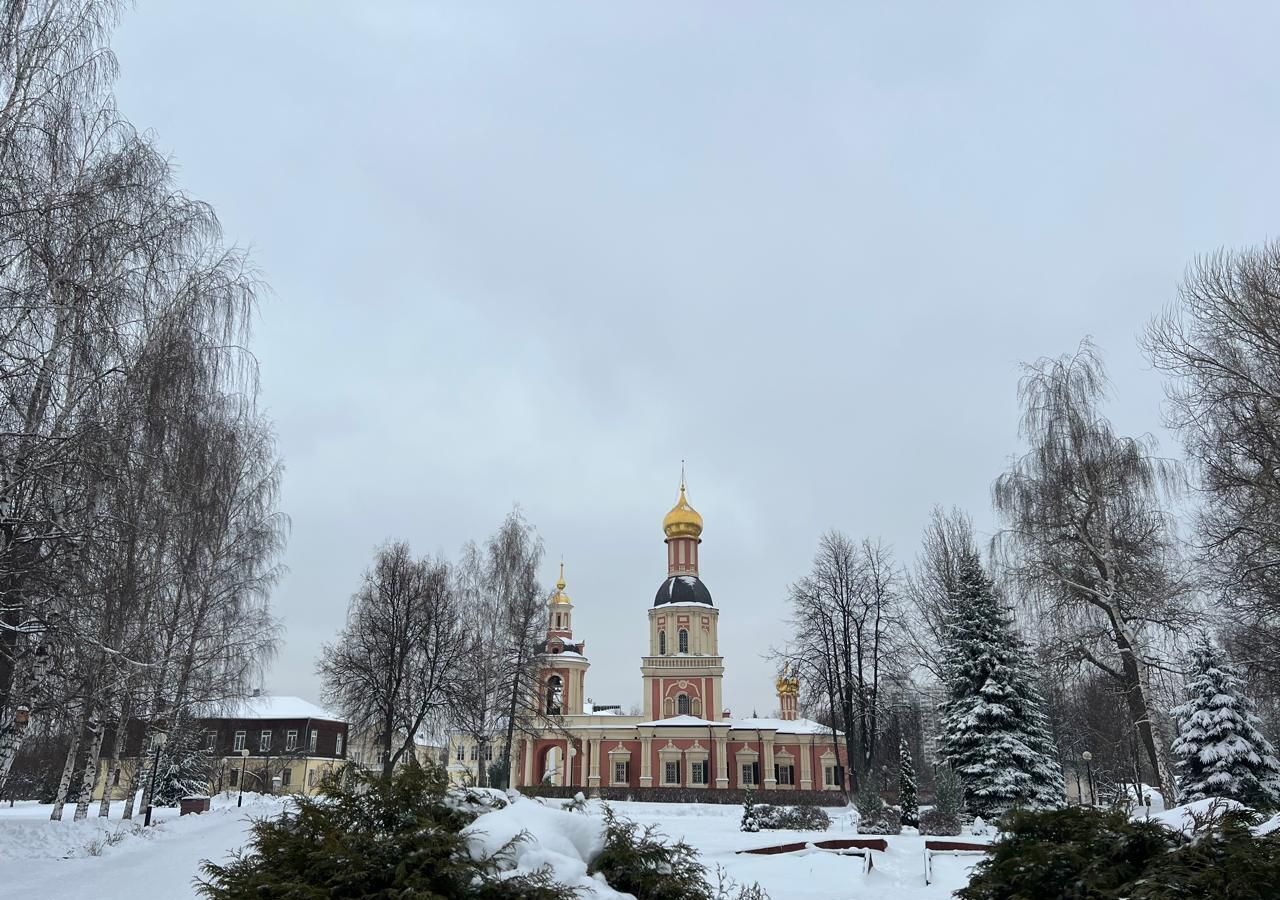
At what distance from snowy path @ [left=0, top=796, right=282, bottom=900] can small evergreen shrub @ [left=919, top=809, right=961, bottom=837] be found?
52.6 ft

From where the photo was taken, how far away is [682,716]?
4869 centimetres

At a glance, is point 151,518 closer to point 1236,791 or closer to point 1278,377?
point 1278,377

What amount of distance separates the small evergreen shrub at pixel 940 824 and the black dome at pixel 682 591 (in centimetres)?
2778

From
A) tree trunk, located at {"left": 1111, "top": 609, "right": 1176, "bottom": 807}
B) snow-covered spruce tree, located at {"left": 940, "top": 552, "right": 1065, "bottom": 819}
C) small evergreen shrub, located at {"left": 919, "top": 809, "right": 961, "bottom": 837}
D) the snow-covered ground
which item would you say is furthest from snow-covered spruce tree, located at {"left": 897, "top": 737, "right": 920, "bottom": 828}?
tree trunk, located at {"left": 1111, "top": 609, "right": 1176, "bottom": 807}

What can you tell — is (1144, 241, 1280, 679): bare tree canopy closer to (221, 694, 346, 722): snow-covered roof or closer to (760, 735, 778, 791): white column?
(760, 735, 778, 791): white column

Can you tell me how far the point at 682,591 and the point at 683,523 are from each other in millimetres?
4411

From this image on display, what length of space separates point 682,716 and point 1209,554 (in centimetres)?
3583

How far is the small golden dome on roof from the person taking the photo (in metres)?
53.9

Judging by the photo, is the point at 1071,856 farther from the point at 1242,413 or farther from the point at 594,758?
the point at 594,758

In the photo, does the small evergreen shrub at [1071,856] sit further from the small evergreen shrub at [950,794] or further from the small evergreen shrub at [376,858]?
the small evergreen shrub at [950,794]

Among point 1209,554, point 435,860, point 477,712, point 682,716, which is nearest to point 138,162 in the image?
point 435,860

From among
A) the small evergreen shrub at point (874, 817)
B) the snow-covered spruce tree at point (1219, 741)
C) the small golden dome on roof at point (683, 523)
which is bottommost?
the small evergreen shrub at point (874, 817)

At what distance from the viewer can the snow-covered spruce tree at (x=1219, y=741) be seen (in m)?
19.6

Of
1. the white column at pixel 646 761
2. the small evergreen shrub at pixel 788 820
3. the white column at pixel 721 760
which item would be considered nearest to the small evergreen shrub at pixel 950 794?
the small evergreen shrub at pixel 788 820
